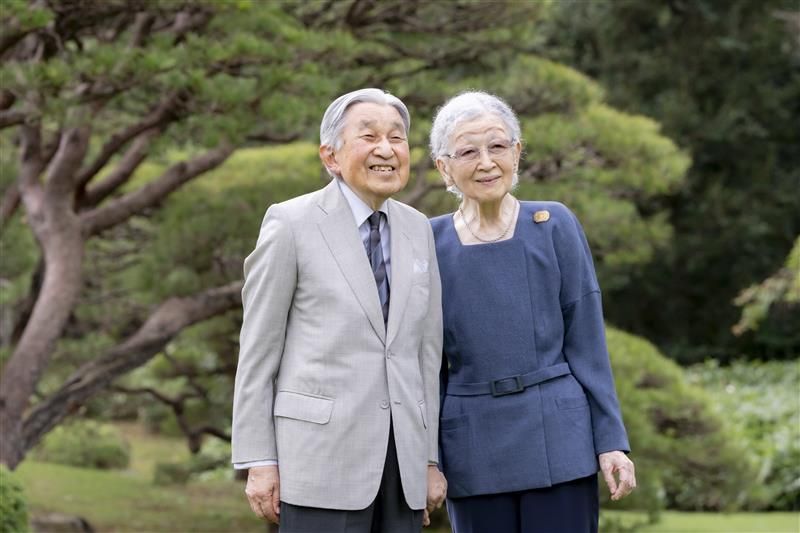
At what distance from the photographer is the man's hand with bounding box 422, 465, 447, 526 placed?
219 cm

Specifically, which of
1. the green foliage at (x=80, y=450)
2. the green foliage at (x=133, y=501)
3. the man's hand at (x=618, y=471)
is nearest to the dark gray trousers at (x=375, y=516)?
the man's hand at (x=618, y=471)

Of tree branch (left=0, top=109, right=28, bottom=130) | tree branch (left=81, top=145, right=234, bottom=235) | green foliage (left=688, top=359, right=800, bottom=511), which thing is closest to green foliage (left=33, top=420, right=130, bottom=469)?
tree branch (left=81, top=145, right=234, bottom=235)

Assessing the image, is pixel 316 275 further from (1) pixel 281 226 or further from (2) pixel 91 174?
(2) pixel 91 174

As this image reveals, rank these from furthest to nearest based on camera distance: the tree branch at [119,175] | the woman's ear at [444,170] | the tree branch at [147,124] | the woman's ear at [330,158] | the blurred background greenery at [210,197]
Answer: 1. the tree branch at [119,175]
2. the tree branch at [147,124]
3. the blurred background greenery at [210,197]
4. the woman's ear at [444,170]
5. the woman's ear at [330,158]

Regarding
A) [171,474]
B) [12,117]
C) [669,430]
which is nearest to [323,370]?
[12,117]

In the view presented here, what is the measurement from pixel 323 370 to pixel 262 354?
11 cm

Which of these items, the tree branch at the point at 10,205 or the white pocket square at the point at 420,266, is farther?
the tree branch at the point at 10,205

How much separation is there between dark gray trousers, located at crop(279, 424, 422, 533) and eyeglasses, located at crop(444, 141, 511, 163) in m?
0.52

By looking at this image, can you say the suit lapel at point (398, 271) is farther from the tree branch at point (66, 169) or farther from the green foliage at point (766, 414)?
the green foliage at point (766, 414)

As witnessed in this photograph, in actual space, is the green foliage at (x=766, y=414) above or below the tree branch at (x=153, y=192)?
below

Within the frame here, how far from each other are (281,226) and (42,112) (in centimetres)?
233

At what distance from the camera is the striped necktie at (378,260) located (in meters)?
2.15

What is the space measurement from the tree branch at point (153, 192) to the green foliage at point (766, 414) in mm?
2929

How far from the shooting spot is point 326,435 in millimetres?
2076
